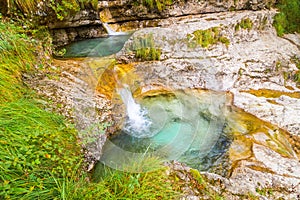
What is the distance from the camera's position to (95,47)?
16.8ft

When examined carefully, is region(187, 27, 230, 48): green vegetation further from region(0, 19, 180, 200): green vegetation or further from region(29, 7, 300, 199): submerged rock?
region(0, 19, 180, 200): green vegetation

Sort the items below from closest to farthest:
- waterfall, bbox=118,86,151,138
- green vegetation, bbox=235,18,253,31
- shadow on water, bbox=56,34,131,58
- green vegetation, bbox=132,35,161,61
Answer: waterfall, bbox=118,86,151,138 < shadow on water, bbox=56,34,131,58 < green vegetation, bbox=132,35,161,61 < green vegetation, bbox=235,18,253,31

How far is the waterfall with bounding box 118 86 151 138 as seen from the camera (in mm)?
3924

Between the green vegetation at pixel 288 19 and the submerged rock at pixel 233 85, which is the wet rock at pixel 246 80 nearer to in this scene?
the submerged rock at pixel 233 85

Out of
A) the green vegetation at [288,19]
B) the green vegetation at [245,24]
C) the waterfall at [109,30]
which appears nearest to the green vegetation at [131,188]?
the waterfall at [109,30]

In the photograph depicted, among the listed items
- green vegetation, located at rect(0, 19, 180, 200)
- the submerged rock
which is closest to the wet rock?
the submerged rock

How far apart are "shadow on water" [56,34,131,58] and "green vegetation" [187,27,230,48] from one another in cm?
156

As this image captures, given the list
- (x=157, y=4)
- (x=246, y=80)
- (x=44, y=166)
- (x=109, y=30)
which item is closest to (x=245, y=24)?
(x=246, y=80)

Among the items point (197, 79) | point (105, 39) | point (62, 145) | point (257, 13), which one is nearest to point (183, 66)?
point (197, 79)

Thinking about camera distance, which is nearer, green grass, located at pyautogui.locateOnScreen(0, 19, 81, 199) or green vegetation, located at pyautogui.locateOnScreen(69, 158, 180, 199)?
green grass, located at pyautogui.locateOnScreen(0, 19, 81, 199)

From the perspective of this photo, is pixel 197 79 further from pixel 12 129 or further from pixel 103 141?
pixel 12 129

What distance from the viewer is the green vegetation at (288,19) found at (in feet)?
20.4

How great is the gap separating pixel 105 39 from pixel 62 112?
3.08 meters

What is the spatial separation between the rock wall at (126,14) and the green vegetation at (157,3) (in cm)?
5
